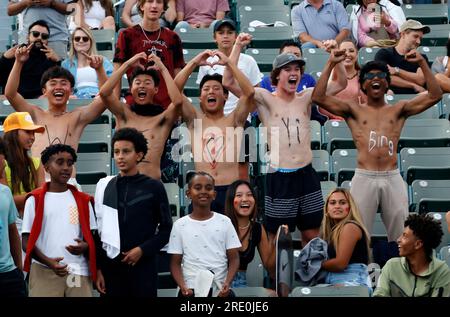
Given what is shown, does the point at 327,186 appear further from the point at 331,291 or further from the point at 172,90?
the point at 331,291

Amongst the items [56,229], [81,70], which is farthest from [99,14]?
[56,229]

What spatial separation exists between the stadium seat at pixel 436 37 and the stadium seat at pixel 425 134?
2517mm

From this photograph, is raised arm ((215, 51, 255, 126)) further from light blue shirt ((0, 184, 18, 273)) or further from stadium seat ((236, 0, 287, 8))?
stadium seat ((236, 0, 287, 8))

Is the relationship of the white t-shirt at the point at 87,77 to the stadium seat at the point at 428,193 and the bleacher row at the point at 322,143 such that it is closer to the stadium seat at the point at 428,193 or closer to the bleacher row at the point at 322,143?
the bleacher row at the point at 322,143

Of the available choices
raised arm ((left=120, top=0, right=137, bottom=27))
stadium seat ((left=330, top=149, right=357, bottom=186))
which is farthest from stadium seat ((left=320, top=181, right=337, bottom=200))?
raised arm ((left=120, top=0, right=137, bottom=27))

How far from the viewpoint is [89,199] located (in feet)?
34.0

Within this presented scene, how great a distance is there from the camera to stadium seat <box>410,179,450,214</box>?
40.0ft

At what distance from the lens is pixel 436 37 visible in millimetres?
15734

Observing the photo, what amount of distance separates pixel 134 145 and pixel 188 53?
4270 millimetres

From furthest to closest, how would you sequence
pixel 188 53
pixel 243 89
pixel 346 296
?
pixel 188 53 < pixel 243 89 < pixel 346 296

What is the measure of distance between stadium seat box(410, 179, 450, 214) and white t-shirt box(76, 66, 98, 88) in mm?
3394
